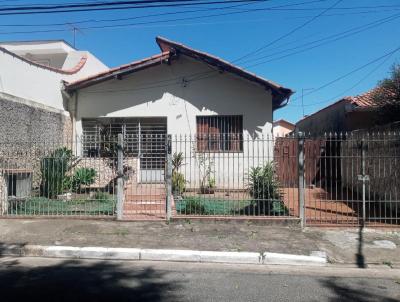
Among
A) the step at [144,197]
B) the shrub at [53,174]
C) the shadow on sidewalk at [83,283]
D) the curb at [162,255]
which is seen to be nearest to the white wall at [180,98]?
→ the step at [144,197]

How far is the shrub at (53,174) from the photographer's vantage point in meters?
10.7

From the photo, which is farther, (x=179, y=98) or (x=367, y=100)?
(x=367, y=100)

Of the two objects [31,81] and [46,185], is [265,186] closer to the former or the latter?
[46,185]

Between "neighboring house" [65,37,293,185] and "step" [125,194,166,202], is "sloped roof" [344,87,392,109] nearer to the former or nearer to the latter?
"neighboring house" [65,37,293,185]

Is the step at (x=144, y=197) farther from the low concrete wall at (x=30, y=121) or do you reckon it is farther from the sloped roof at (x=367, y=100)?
the sloped roof at (x=367, y=100)

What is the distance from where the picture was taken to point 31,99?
1243 centimetres

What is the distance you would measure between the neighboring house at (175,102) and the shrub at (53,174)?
2941 millimetres

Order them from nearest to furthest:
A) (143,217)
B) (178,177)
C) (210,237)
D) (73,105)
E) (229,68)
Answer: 1. (210,237)
2. (143,217)
3. (178,177)
4. (229,68)
5. (73,105)

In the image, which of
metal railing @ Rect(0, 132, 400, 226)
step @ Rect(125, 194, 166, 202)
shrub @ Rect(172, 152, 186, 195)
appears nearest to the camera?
metal railing @ Rect(0, 132, 400, 226)

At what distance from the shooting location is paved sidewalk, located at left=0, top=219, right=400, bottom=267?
737 cm

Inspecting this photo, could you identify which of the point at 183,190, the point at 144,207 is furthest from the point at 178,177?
the point at 144,207

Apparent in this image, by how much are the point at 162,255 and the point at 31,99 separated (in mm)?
7614

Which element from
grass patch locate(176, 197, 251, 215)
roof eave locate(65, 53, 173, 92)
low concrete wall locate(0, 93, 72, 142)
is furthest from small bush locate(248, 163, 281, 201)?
low concrete wall locate(0, 93, 72, 142)

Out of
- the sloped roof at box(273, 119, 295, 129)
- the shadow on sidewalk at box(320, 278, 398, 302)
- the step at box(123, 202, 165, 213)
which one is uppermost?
the sloped roof at box(273, 119, 295, 129)
